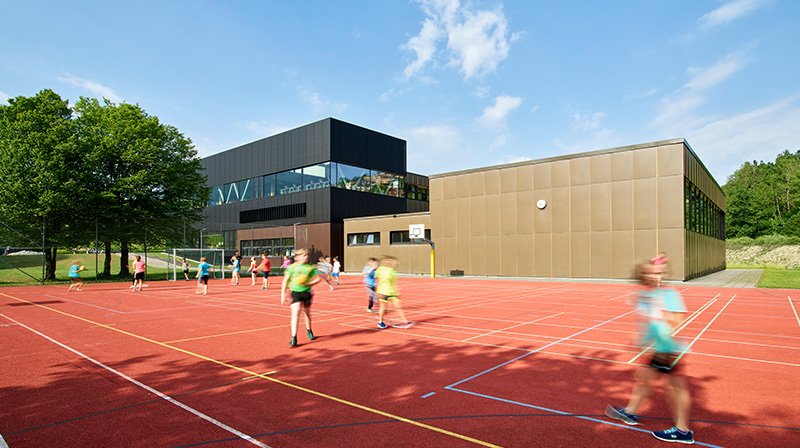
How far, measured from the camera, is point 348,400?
18.8 ft

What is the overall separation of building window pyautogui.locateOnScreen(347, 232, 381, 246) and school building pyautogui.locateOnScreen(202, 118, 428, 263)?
1.38 metres

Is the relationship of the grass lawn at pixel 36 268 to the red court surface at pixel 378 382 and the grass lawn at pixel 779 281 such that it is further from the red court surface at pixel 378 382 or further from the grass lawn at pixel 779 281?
the grass lawn at pixel 779 281

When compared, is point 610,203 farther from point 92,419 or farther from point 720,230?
point 92,419

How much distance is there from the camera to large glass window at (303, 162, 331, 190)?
44.3 m

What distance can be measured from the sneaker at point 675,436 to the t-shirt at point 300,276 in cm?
655

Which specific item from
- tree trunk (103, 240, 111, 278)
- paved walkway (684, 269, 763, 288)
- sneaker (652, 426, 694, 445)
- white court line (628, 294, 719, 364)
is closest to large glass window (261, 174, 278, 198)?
tree trunk (103, 240, 111, 278)

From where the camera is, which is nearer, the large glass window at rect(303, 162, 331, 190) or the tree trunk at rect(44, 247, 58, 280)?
the tree trunk at rect(44, 247, 58, 280)

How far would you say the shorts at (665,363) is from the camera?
451 centimetres

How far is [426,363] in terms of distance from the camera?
25.0ft

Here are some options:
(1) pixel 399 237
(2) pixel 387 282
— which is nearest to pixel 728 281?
(1) pixel 399 237

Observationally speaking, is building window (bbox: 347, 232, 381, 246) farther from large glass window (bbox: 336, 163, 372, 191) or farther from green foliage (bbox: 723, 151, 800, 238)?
green foliage (bbox: 723, 151, 800, 238)

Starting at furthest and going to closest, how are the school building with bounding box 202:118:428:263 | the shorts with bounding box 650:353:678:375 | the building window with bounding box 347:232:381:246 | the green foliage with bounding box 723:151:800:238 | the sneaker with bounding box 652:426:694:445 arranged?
the green foliage with bounding box 723:151:800:238
the school building with bounding box 202:118:428:263
the building window with bounding box 347:232:381:246
the shorts with bounding box 650:353:678:375
the sneaker with bounding box 652:426:694:445

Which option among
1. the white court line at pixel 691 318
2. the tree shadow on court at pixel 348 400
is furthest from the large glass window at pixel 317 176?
the tree shadow on court at pixel 348 400

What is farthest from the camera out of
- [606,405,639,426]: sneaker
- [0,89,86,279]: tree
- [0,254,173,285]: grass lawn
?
[0,254,173,285]: grass lawn
